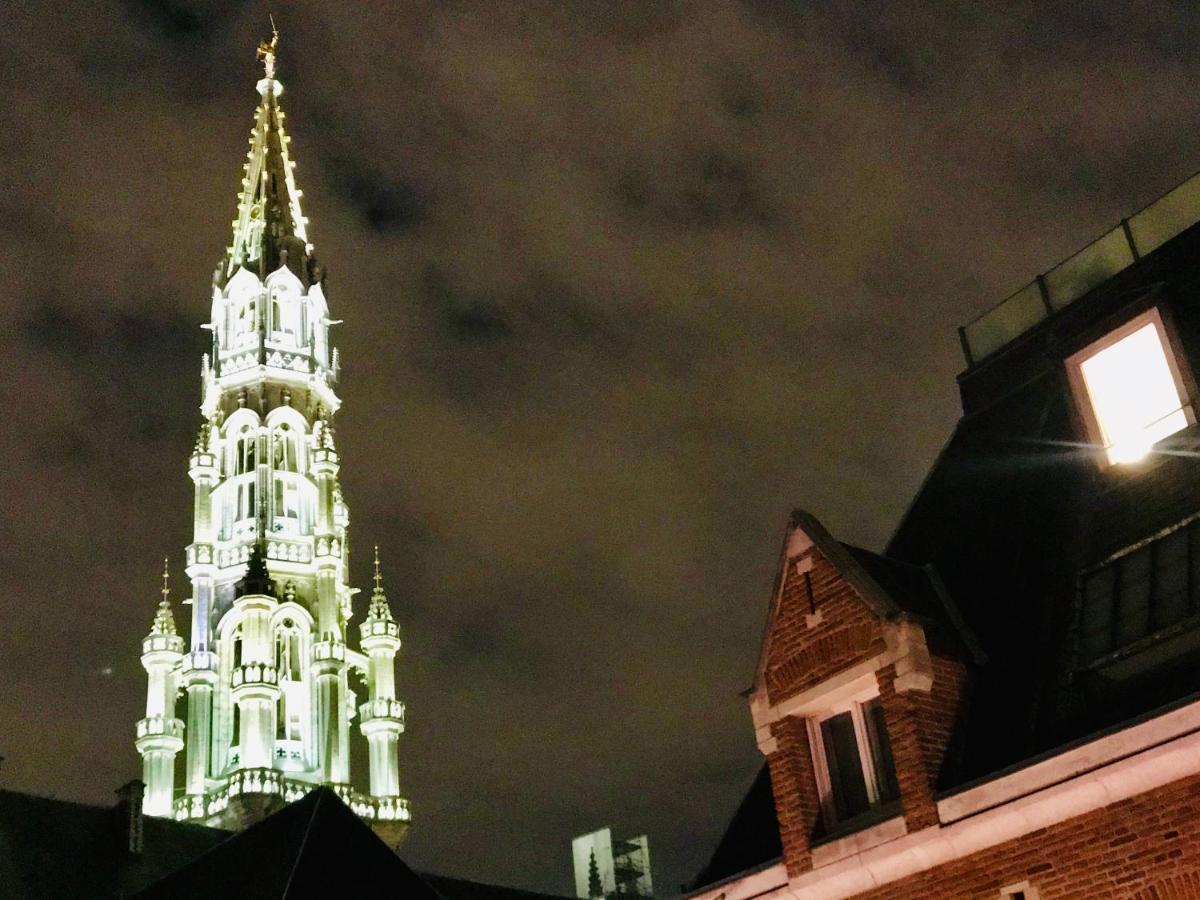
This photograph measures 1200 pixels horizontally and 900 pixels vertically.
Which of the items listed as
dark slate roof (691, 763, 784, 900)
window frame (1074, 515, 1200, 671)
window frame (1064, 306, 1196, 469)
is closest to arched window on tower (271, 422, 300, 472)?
dark slate roof (691, 763, 784, 900)

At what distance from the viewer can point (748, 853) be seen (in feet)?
57.3

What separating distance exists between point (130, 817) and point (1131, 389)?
28.3 meters

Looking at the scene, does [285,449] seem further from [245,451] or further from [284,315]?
[284,315]

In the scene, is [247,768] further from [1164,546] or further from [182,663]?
[1164,546]

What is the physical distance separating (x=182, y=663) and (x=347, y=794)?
11.9m

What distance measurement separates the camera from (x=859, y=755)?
1598 cm

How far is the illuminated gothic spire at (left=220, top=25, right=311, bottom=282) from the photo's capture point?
87.1 meters

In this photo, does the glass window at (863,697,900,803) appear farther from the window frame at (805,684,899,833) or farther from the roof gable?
the roof gable

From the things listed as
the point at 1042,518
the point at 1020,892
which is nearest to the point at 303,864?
the point at 1042,518

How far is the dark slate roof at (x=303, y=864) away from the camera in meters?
23.3

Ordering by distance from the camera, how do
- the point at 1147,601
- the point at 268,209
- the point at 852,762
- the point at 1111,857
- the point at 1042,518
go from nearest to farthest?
the point at 1111,857
the point at 1147,601
the point at 852,762
the point at 1042,518
the point at 268,209

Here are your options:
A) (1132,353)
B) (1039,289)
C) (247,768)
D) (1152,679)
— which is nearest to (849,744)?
(1152,679)

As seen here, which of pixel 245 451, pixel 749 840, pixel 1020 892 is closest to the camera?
pixel 1020 892

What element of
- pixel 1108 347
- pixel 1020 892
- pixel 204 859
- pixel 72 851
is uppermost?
pixel 72 851
